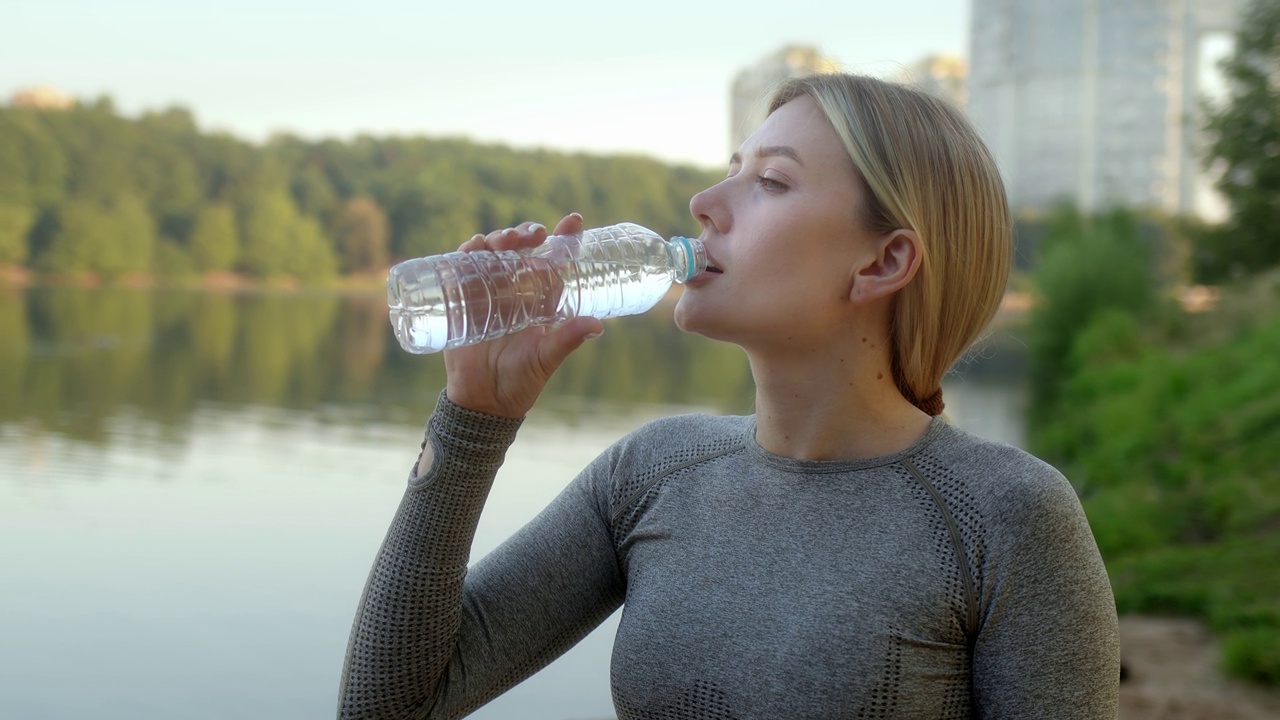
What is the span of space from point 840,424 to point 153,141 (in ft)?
149

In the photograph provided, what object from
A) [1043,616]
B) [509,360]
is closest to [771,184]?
[509,360]

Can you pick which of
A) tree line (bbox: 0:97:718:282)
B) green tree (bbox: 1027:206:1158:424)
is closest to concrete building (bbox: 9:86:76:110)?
tree line (bbox: 0:97:718:282)

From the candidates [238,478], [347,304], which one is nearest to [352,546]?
[238,478]

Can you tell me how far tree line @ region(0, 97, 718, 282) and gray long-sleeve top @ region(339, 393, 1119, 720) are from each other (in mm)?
35867

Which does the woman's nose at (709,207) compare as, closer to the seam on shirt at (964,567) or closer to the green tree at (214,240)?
the seam on shirt at (964,567)

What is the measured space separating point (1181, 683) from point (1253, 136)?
1996 cm

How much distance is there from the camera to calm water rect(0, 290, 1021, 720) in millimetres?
7262

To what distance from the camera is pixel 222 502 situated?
11.9m

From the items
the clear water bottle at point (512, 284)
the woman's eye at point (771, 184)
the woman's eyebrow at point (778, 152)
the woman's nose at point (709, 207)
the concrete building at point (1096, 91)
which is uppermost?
the concrete building at point (1096, 91)

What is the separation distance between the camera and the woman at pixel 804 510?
4.71 ft

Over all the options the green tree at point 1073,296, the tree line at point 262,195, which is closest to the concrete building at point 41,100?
the tree line at point 262,195

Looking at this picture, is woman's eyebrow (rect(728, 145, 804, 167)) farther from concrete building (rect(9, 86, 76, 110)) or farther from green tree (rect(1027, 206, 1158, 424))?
concrete building (rect(9, 86, 76, 110))

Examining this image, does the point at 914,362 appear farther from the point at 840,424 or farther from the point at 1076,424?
the point at 1076,424

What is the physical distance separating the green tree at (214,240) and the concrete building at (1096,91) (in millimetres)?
29318
